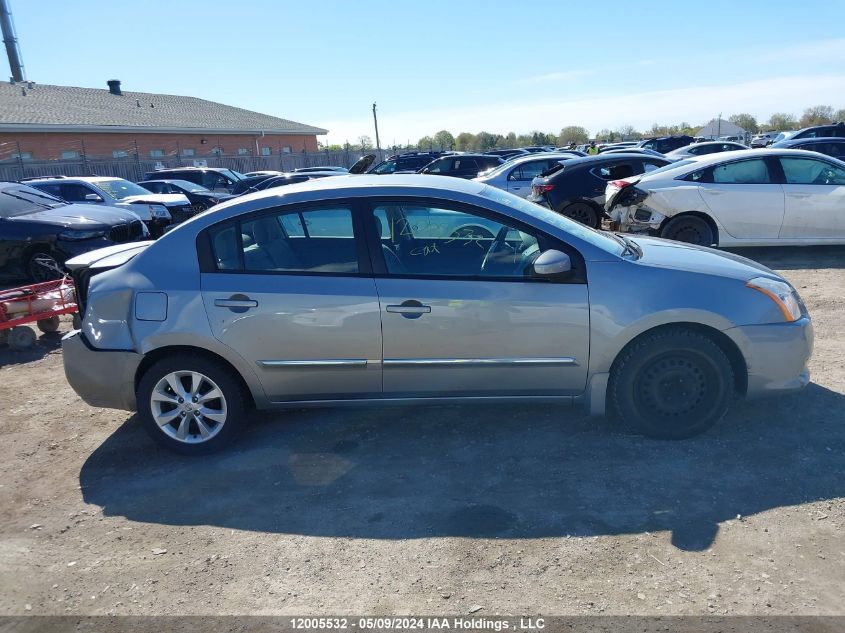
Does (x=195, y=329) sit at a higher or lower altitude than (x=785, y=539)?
higher

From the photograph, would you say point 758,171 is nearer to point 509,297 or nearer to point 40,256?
point 509,297

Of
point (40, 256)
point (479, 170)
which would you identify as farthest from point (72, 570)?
point (479, 170)

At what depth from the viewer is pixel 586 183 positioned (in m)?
11.3

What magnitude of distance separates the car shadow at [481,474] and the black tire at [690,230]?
4.62 meters

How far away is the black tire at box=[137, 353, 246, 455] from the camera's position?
4.16m

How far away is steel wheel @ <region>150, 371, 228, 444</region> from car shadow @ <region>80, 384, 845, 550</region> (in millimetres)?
195

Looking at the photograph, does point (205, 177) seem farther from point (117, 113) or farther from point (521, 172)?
point (117, 113)

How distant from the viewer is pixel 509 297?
3947 mm

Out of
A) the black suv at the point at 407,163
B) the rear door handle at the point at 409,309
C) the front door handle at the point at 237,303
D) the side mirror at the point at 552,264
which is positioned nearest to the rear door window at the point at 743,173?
the side mirror at the point at 552,264

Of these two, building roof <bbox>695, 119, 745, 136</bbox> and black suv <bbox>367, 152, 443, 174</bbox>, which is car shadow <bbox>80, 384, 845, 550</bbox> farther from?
building roof <bbox>695, 119, 745, 136</bbox>

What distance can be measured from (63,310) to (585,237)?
19.0 ft

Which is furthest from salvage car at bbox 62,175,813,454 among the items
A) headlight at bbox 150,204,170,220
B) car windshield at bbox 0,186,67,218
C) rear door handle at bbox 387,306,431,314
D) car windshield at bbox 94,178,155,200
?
car windshield at bbox 94,178,155,200

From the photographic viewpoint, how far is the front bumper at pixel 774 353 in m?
3.97

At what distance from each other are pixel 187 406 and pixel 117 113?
32317 mm
